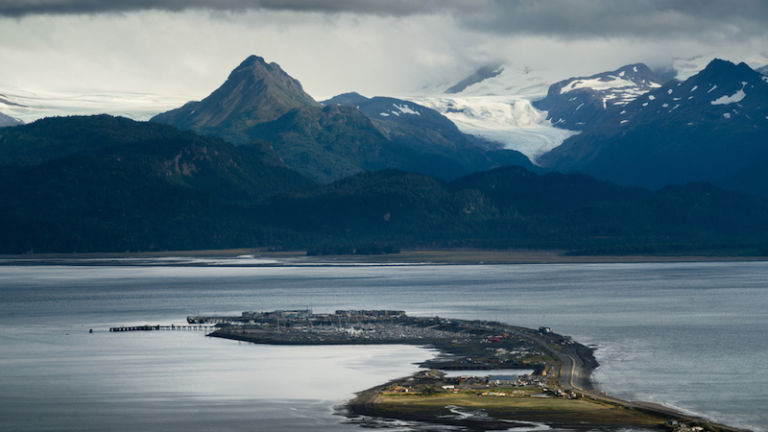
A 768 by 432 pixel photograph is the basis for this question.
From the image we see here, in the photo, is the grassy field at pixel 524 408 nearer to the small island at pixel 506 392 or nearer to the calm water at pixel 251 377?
the small island at pixel 506 392

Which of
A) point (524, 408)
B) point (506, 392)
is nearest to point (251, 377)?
point (506, 392)

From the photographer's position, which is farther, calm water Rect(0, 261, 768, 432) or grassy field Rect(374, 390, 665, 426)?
calm water Rect(0, 261, 768, 432)

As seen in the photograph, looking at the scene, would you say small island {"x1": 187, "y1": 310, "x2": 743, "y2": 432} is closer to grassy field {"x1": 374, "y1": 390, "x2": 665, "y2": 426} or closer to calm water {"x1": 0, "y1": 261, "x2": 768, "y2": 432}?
grassy field {"x1": 374, "y1": 390, "x2": 665, "y2": 426}

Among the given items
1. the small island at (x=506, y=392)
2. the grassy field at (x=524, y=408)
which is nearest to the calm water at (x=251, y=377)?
the small island at (x=506, y=392)

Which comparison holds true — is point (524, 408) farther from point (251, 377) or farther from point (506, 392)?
point (251, 377)

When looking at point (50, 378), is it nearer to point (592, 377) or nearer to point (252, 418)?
point (252, 418)

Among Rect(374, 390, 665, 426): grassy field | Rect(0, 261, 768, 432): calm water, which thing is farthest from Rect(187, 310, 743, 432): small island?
Rect(0, 261, 768, 432): calm water
